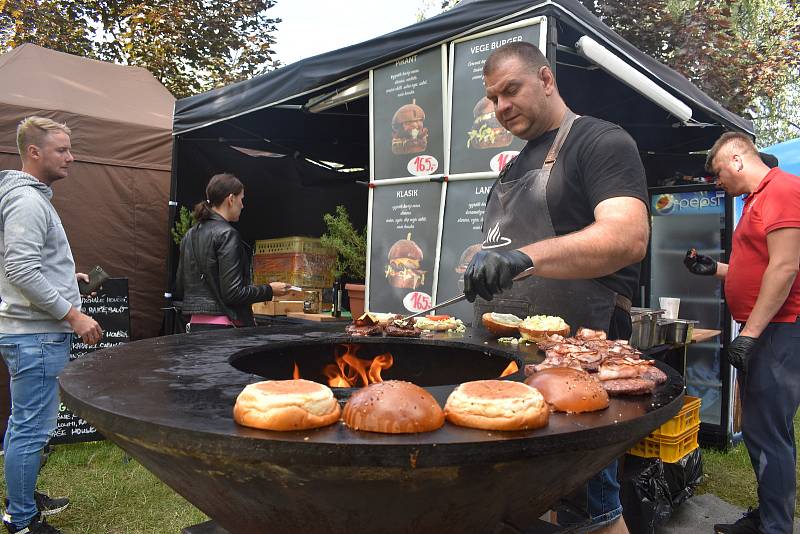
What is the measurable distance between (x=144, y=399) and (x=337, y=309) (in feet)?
14.4

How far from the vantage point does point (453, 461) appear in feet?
3.49

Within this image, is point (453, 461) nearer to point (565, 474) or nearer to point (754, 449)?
point (565, 474)

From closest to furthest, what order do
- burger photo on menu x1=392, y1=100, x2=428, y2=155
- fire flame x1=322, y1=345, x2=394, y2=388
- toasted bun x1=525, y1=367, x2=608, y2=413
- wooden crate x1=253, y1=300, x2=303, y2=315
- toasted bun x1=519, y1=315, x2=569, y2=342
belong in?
toasted bun x1=525, y1=367, x2=608, y2=413
toasted bun x1=519, y1=315, x2=569, y2=342
fire flame x1=322, y1=345, x2=394, y2=388
burger photo on menu x1=392, y1=100, x2=428, y2=155
wooden crate x1=253, y1=300, x2=303, y2=315

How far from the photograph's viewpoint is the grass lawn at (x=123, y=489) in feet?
12.1

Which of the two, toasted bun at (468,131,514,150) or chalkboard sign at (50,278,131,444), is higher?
toasted bun at (468,131,514,150)

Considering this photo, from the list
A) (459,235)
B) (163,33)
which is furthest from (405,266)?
(163,33)

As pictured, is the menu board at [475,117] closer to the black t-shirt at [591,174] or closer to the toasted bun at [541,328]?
the black t-shirt at [591,174]

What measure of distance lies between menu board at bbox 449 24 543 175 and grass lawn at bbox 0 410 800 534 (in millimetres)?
3142

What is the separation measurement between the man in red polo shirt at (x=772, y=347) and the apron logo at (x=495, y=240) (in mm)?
1706

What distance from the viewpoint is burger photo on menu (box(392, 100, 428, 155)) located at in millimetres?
4219

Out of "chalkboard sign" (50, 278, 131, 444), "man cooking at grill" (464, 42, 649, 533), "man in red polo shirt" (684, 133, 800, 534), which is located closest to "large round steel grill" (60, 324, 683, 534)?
"man cooking at grill" (464, 42, 649, 533)

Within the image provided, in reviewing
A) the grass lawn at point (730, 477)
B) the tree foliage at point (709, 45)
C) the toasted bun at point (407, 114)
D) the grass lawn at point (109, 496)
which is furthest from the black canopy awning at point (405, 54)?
the tree foliage at point (709, 45)

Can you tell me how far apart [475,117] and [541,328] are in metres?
2.04

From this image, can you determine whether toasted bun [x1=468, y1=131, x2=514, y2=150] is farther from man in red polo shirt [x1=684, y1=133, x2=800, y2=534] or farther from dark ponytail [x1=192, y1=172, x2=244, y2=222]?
dark ponytail [x1=192, y1=172, x2=244, y2=222]
